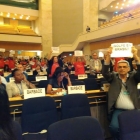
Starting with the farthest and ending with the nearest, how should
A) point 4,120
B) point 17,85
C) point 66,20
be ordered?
point 66,20 → point 17,85 → point 4,120

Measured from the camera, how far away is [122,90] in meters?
2.61

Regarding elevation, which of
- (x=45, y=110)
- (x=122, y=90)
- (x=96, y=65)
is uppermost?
(x=96, y=65)

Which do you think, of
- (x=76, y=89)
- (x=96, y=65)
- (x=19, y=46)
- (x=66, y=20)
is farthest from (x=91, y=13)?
(x=76, y=89)

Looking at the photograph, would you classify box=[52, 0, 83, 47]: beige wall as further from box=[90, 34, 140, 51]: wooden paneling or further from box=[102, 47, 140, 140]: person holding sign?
box=[102, 47, 140, 140]: person holding sign

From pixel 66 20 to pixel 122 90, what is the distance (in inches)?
613

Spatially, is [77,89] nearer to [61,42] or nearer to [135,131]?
[135,131]

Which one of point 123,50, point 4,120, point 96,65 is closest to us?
point 4,120

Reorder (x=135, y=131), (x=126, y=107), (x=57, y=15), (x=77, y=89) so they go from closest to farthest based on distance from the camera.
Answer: (x=135, y=131), (x=126, y=107), (x=77, y=89), (x=57, y=15)

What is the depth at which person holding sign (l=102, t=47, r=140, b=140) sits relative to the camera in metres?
2.55

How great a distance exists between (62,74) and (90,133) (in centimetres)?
238

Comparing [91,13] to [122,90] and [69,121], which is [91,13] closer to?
[122,90]

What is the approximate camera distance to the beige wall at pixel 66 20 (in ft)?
55.3

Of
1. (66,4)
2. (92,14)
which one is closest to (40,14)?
(66,4)

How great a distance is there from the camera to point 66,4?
17.2 metres
